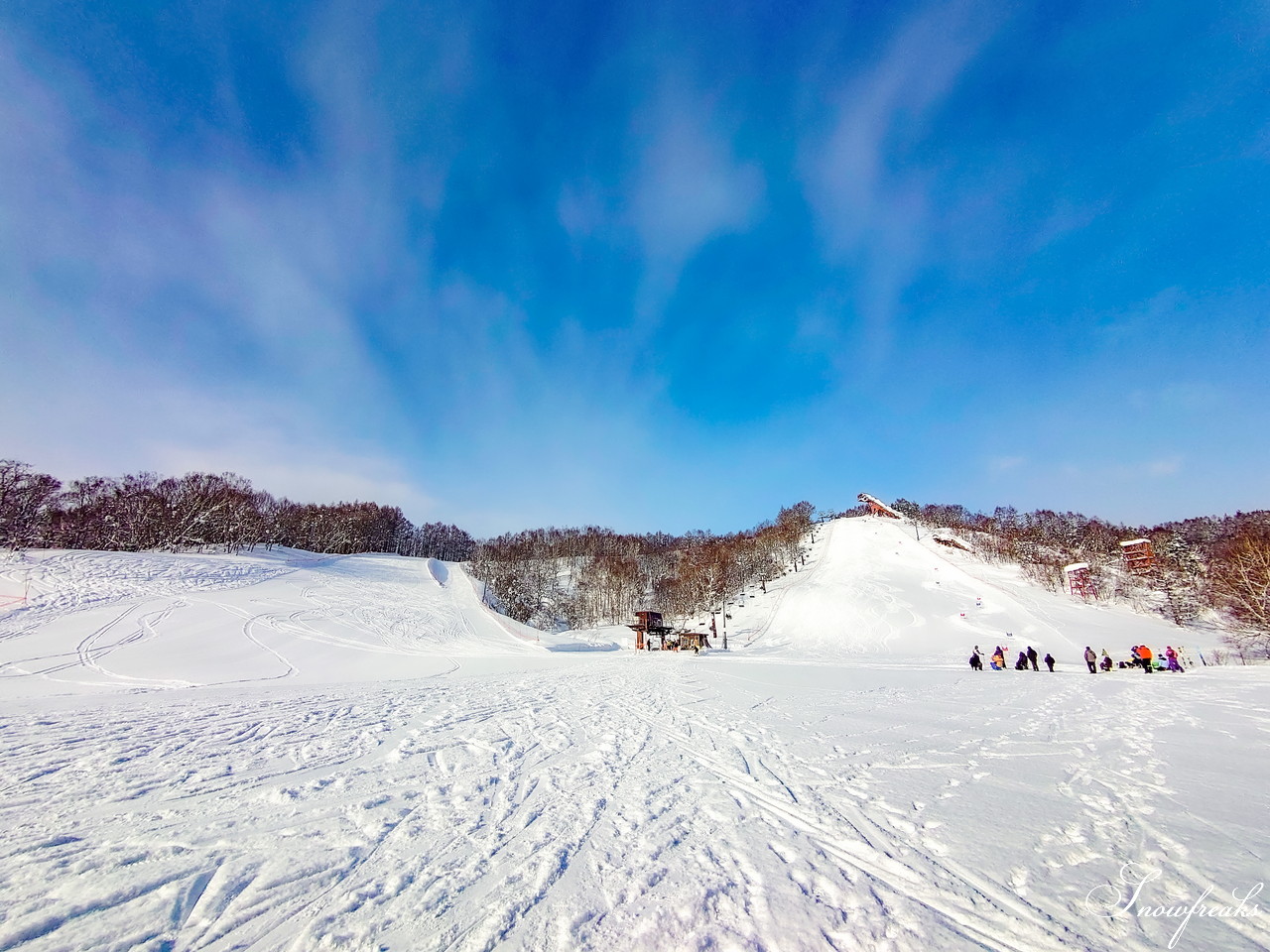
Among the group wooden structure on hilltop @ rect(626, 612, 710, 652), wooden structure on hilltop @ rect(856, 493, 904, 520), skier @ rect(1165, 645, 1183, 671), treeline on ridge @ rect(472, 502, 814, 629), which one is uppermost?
wooden structure on hilltop @ rect(856, 493, 904, 520)

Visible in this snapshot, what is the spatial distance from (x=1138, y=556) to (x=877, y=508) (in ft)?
197

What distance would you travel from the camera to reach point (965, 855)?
3.70m

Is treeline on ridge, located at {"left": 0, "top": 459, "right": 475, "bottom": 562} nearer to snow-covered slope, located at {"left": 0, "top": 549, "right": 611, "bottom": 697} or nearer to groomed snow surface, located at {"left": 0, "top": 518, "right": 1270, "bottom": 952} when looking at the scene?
snow-covered slope, located at {"left": 0, "top": 549, "right": 611, "bottom": 697}

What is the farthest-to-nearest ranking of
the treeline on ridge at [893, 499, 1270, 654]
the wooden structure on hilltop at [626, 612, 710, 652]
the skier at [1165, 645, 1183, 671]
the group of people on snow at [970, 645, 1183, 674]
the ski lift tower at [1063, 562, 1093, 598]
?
1. the ski lift tower at [1063, 562, 1093, 598]
2. the wooden structure on hilltop at [626, 612, 710, 652]
3. the treeline on ridge at [893, 499, 1270, 654]
4. the group of people on snow at [970, 645, 1183, 674]
5. the skier at [1165, 645, 1183, 671]

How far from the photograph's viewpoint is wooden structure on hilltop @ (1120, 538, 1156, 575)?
48.5m

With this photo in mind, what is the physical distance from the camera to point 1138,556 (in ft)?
163

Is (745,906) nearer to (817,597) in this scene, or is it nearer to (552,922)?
(552,922)

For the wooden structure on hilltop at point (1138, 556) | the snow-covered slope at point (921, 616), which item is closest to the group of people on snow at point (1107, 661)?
the snow-covered slope at point (921, 616)

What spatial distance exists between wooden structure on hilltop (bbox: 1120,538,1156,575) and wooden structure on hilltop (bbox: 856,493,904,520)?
48.2 m

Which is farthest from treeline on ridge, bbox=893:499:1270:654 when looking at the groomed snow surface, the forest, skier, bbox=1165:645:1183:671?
the groomed snow surface

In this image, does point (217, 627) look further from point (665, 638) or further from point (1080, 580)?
point (1080, 580)

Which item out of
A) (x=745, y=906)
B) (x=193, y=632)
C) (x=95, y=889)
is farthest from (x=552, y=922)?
(x=193, y=632)

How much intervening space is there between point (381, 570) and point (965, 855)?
59.7 meters

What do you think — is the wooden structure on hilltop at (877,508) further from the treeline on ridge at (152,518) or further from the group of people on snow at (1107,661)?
the treeline on ridge at (152,518)
